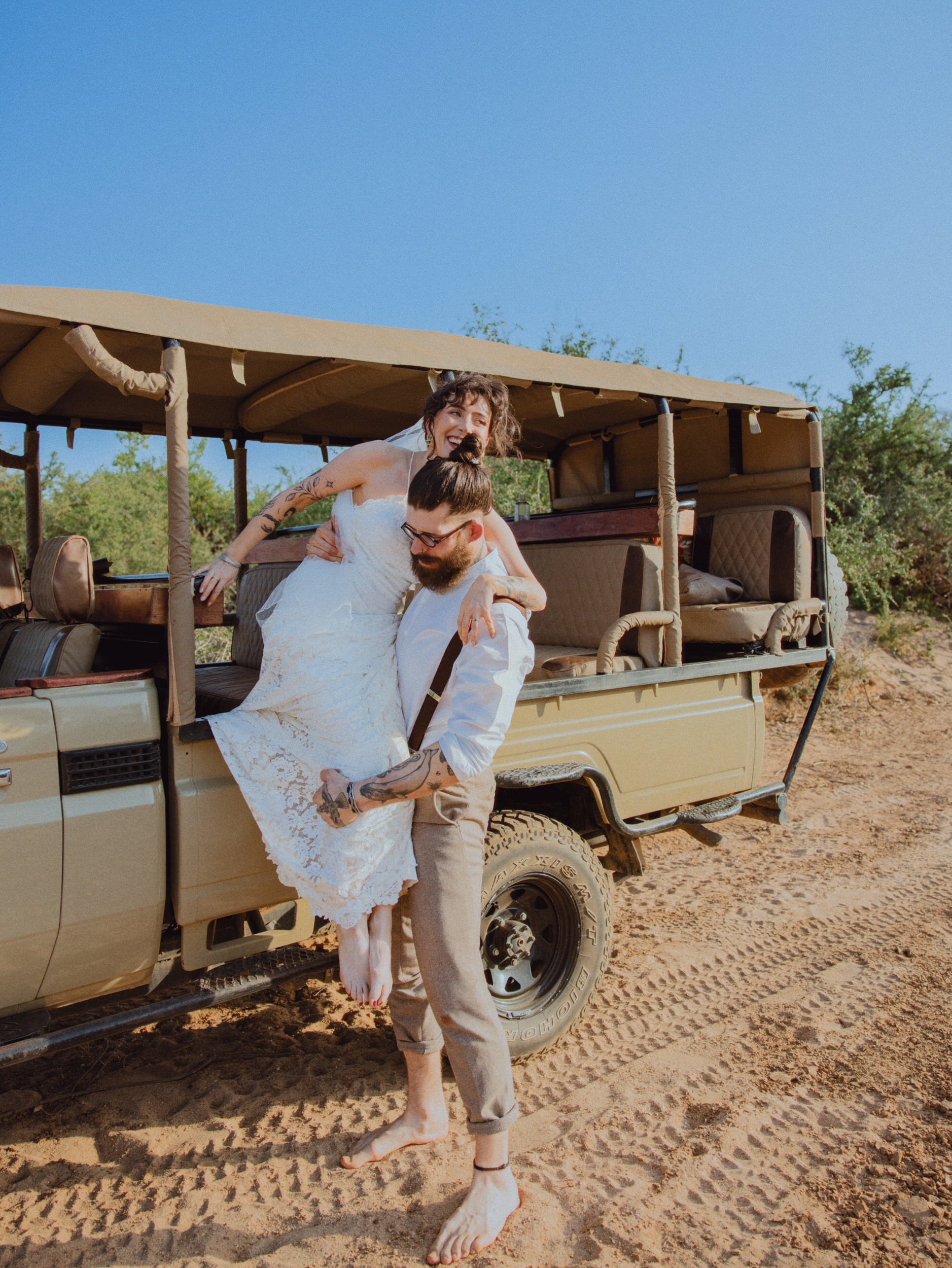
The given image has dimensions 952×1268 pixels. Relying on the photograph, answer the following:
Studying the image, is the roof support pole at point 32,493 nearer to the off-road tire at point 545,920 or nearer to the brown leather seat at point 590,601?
the brown leather seat at point 590,601

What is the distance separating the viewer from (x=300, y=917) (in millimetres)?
2926

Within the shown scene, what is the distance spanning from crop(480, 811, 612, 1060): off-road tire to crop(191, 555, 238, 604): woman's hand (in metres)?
1.25

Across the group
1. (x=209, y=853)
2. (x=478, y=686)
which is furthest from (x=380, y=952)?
(x=478, y=686)

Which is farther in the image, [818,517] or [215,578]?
[818,517]

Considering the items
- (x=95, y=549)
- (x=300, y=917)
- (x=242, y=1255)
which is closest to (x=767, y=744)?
(x=300, y=917)

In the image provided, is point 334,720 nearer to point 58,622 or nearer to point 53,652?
point 53,652

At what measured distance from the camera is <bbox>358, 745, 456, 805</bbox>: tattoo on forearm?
224 cm

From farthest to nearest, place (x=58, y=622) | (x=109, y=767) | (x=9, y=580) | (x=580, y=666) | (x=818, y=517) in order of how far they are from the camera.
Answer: (x=818, y=517) → (x=9, y=580) → (x=580, y=666) → (x=58, y=622) → (x=109, y=767)

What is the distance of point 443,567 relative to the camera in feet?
7.89

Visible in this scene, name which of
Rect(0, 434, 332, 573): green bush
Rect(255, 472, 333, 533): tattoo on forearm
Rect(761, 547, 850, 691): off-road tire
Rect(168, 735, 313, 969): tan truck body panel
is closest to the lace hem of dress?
Rect(168, 735, 313, 969): tan truck body panel

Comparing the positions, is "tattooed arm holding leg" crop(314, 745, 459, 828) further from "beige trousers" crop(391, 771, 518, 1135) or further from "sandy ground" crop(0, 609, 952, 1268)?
"sandy ground" crop(0, 609, 952, 1268)

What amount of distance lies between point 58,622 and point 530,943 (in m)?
2.06

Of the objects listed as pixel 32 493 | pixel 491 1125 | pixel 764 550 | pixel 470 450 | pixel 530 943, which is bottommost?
pixel 491 1125

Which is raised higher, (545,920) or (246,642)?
(246,642)
